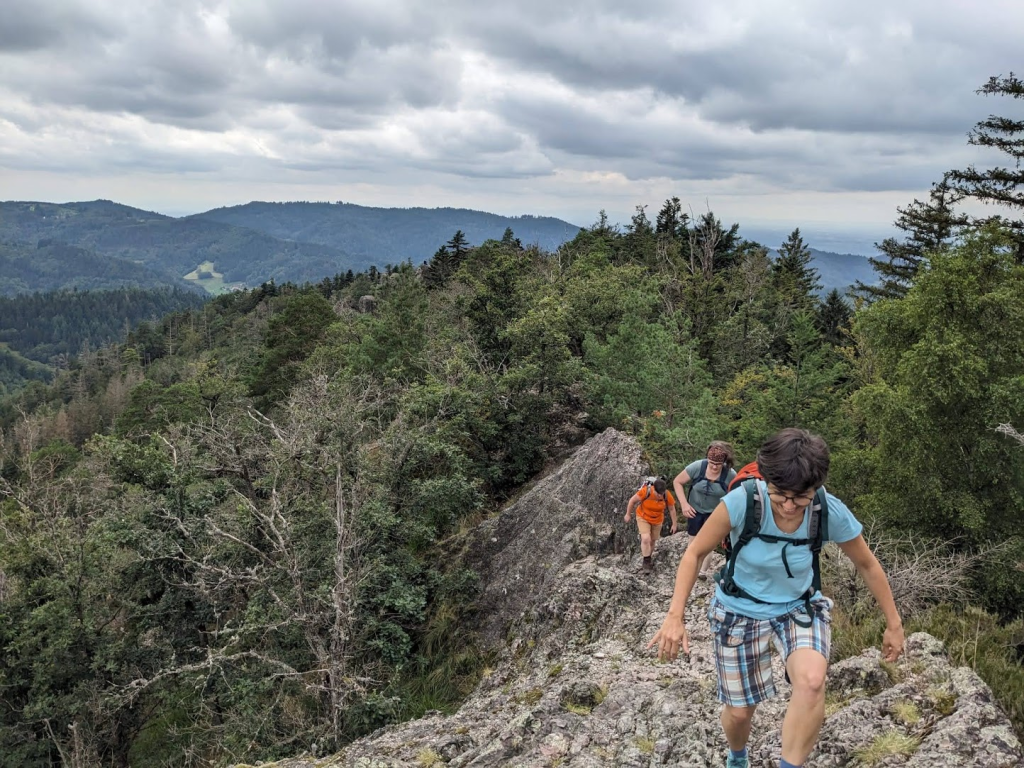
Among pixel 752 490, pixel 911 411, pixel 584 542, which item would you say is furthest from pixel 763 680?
pixel 911 411

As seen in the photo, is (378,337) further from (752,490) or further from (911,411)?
(752,490)

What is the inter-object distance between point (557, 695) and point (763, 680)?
2753 millimetres

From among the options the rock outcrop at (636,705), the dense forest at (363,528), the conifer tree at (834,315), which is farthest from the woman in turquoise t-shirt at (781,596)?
the conifer tree at (834,315)

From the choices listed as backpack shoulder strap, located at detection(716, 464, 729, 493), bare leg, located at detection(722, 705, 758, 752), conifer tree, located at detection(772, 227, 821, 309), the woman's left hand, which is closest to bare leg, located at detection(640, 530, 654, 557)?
backpack shoulder strap, located at detection(716, 464, 729, 493)

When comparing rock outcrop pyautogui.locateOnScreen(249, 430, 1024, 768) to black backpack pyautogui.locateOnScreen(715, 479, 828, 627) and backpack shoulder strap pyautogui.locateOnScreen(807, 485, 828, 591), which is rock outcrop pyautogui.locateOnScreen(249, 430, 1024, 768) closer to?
black backpack pyautogui.locateOnScreen(715, 479, 828, 627)

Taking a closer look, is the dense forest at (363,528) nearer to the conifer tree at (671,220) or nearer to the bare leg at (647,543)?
the bare leg at (647,543)

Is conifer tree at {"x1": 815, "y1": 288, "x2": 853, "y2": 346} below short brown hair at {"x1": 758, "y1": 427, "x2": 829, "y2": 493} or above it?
above

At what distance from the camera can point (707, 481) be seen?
6.94 metres

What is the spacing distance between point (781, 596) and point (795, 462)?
0.87m

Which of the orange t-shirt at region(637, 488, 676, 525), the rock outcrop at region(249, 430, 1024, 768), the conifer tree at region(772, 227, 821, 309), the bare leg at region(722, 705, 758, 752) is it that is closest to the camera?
the bare leg at region(722, 705, 758, 752)

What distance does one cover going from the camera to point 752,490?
3.38m

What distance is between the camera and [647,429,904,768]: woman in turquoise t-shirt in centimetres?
325

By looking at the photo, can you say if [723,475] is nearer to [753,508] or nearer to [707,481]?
[707,481]

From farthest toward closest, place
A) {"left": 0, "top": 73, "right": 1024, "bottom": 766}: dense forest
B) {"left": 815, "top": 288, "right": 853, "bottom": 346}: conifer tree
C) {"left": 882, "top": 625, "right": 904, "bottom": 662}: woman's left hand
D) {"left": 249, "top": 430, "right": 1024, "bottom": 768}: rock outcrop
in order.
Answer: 1. {"left": 815, "top": 288, "right": 853, "bottom": 346}: conifer tree
2. {"left": 0, "top": 73, "right": 1024, "bottom": 766}: dense forest
3. {"left": 249, "top": 430, "right": 1024, "bottom": 768}: rock outcrop
4. {"left": 882, "top": 625, "right": 904, "bottom": 662}: woman's left hand
